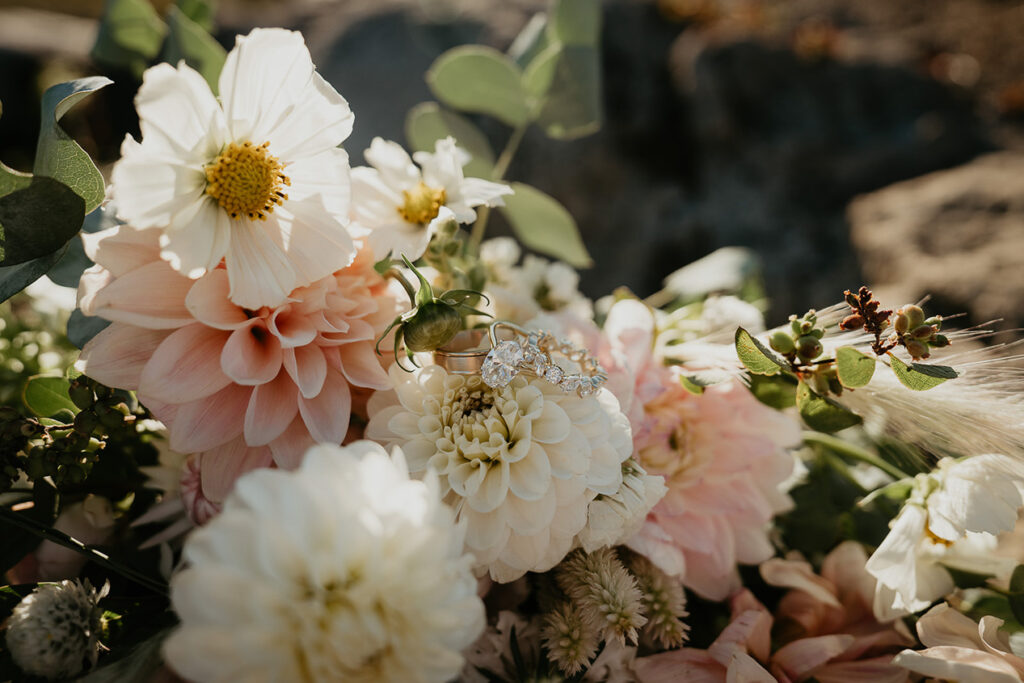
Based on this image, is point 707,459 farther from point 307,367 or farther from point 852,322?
point 307,367

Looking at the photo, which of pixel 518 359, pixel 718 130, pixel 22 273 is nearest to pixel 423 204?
pixel 518 359

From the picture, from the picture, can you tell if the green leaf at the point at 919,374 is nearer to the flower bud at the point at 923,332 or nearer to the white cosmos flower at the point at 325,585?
the flower bud at the point at 923,332

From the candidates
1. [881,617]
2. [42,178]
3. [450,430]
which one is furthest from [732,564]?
[42,178]

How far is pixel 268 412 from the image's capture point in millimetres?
342

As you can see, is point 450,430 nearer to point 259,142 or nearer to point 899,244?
point 259,142

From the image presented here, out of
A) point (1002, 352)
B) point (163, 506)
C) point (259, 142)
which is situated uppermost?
point (259, 142)

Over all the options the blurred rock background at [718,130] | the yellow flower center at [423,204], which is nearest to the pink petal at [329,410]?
the yellow flower center at [423,204]

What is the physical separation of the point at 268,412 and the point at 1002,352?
68 centimetres

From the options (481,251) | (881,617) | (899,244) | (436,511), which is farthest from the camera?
(899,244)

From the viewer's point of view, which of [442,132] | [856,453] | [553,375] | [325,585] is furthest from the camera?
[442,132]

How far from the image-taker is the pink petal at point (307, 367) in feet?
1.10

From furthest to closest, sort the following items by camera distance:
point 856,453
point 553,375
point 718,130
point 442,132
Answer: point 718,130 < point 442,132 < point 856,453 < point 553,375

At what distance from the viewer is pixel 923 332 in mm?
346

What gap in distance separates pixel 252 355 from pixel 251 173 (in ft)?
0.30
